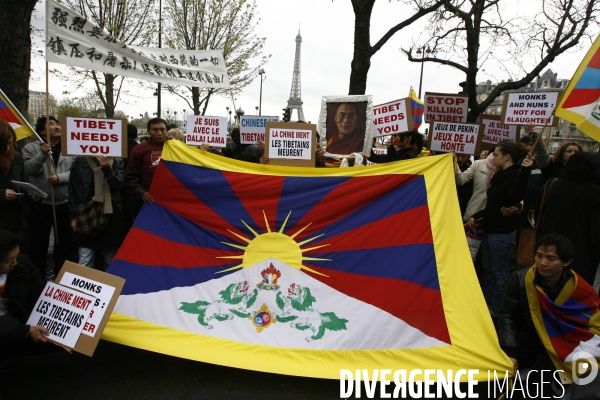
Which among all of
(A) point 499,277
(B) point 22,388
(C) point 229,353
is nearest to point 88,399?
(B) point 22,388

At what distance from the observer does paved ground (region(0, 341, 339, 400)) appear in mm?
3076

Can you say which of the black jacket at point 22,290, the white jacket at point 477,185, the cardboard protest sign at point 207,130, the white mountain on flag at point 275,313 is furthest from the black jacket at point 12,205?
the white jacket at point 477,185

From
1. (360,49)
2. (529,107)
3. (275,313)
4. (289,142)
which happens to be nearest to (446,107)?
(529,107)

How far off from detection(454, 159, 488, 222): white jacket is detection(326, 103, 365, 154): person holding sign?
4.18 feet

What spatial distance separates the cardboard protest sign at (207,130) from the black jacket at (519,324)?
5030 millimetres

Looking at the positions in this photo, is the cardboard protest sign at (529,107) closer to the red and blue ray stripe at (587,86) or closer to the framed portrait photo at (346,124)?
the red and blue ray stripe at (587,86)

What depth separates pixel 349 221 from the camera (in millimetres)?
3707

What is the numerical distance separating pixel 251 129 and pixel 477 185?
4.07 m

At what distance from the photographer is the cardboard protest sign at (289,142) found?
4668mm

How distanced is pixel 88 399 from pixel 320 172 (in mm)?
2501

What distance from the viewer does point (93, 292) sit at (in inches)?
119

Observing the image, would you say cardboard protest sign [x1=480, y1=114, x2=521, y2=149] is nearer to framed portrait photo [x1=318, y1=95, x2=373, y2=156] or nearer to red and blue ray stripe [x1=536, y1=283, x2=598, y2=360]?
framed portrait photo [x1=318, y1=95, x2=373, y2=156]

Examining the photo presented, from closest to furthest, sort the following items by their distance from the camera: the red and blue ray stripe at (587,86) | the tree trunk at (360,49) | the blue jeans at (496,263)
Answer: the red and blue ray stripe at (587,86) < the blue jeans at (496,263) < the tree trunk at (360,49)

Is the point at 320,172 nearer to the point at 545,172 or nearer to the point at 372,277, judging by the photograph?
the point at 372,277
